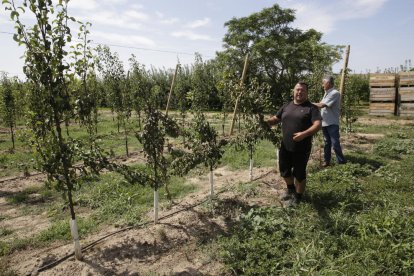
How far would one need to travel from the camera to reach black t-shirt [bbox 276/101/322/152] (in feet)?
16.4

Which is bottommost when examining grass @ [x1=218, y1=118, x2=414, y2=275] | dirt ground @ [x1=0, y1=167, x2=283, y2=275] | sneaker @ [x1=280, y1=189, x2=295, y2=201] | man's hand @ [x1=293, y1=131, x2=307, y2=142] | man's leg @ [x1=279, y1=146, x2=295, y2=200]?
dirt ground @ [x1=0, y1=167, x2=283, y2=275]

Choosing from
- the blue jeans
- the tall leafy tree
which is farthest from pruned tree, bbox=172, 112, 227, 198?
the tall leafy tree

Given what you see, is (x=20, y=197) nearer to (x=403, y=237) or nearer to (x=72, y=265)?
(x=72, y=265)

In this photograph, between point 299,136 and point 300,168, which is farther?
point 300,168

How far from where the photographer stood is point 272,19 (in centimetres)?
2694

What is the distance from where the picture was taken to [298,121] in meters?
5.01

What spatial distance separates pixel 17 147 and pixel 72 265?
9.97m

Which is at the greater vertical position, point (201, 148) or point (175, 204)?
point (201, 148)

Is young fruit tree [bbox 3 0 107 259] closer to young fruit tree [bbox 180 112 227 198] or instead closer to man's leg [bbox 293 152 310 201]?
young fruit tree [bbox 180 112 227 198]

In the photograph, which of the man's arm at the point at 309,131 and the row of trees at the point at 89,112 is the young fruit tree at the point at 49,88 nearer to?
the row of trees at the point at 89,112

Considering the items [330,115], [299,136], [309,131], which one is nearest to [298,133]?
[299,136]

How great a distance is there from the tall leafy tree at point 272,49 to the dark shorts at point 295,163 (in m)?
20.2

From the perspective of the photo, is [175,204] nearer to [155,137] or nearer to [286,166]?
[155,137]

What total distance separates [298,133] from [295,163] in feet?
2.06
